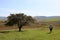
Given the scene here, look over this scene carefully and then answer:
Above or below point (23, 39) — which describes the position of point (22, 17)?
above

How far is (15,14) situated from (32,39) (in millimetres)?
18056

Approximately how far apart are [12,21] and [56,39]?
62.0 feet

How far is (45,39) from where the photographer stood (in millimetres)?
23297

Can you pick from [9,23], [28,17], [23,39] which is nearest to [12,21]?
[9,23]

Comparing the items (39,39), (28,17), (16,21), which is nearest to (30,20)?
(28,17)

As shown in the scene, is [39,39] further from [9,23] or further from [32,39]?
[9,23]

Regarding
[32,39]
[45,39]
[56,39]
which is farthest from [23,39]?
[56,39]

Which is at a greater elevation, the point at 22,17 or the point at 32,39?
the point at 22,17

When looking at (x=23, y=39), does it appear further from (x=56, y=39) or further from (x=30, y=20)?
(x=30, y=20)

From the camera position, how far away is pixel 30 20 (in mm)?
40625

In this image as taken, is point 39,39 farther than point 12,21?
No

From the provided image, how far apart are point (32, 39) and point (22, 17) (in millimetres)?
17545

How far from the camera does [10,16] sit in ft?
134

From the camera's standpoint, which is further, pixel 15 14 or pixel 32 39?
pixel 15 14
